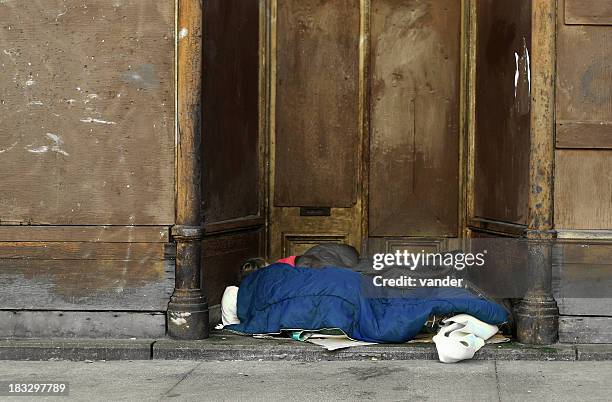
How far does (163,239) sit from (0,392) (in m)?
1.58

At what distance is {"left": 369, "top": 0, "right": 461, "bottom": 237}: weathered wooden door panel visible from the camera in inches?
295

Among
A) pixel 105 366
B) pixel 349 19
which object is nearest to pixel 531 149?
pixel 349 19

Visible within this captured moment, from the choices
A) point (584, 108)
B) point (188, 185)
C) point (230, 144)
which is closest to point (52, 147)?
point (188, 185)

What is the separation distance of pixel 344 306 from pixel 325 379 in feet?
2.86

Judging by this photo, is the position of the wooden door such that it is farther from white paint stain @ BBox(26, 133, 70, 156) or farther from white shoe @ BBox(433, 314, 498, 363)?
white paint stain @ BBox(26, 133, 70, 156)

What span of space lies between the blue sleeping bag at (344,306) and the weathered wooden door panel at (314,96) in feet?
3.78

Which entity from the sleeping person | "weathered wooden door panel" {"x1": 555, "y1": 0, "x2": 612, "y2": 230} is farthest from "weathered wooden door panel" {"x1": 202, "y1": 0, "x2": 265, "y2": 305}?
"weathered wooden door panel" {"x1": 555, "y1": 0, "x2": 612, "y2": 230}

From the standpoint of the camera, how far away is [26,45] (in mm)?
6309

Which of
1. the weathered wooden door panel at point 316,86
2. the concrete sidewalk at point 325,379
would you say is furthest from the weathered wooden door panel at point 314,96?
the concrete sidewalk at point 325,379

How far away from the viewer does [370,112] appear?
24.6 feet

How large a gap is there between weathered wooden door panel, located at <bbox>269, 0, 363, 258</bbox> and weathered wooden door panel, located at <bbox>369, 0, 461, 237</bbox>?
0.61ft

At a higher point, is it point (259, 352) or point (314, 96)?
point (314, 96)

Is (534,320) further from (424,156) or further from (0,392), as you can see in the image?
(0,392)

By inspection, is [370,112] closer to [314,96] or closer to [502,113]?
[314,96]
